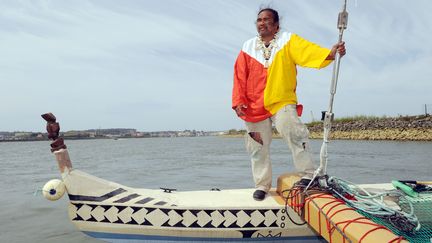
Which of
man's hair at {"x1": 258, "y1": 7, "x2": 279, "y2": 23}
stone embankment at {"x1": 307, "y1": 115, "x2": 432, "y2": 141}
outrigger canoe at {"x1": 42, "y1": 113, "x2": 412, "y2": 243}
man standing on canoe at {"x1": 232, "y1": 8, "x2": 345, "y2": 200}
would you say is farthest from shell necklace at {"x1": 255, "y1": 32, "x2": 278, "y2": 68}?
stone embankment at {"x1": 307, "y1": 115, "x2": 432, "y2": 141}

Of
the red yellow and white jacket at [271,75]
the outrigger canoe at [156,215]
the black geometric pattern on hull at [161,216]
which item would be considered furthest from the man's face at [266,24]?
the black geometric pattern on hull at [161,216]

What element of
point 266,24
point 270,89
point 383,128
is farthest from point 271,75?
point 383,128

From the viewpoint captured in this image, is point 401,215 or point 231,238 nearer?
point 401,215

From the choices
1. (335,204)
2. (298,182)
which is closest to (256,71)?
(298,182)

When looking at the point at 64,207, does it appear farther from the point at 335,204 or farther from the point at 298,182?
the point at 335,204

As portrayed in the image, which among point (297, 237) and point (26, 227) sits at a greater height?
point (297, 237)

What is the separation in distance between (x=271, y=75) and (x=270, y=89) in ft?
0.46

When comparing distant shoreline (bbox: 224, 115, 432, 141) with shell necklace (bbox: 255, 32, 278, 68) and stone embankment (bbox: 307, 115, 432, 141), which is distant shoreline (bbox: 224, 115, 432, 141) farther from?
shell necklace (bbox: 255, 32, 278, 68)

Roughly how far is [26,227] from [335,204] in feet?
15.0

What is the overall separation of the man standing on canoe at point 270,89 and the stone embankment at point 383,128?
1037 inches

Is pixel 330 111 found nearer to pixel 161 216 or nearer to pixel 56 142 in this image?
pixel 161 216

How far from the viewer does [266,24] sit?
12.5 feet

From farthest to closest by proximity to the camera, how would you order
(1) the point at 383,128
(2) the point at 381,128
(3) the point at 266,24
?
(2) the point at 381,128 < (1) the point at 383,128 < (3) the point at 266,24

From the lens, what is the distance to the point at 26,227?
5.34 m
